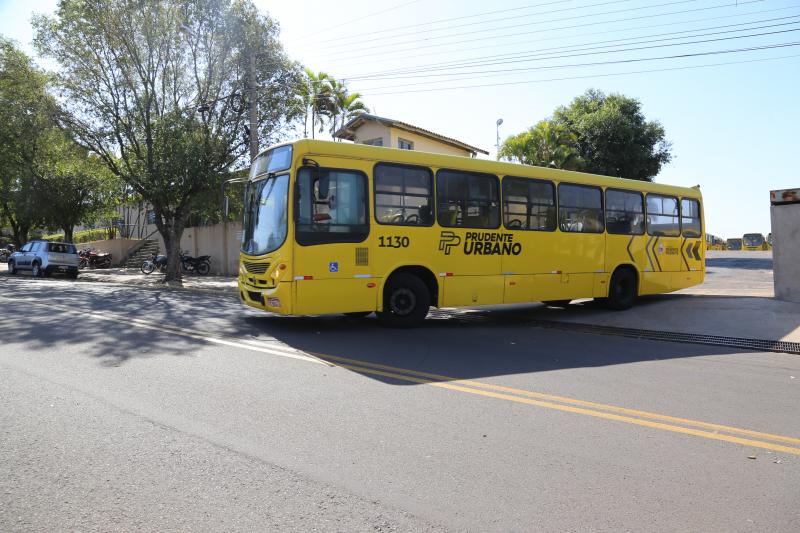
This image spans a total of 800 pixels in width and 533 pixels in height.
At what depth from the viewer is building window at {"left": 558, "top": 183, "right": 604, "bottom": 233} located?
41.8 feet

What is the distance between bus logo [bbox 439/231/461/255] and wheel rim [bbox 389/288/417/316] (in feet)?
3.48

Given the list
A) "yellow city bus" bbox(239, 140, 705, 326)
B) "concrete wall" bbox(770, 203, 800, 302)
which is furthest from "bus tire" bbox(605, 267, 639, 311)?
"concrete wall" bbox(770, 203, 800, 302)

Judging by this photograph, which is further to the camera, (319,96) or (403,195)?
(319,96)

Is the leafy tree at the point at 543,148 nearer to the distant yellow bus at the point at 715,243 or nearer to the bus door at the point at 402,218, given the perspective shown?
the bus door at the point at 402,218

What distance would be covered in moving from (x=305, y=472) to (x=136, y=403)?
2.39 m

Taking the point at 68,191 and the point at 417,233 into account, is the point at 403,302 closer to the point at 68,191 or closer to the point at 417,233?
the point at 417,233

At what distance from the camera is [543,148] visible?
32219 millimetres

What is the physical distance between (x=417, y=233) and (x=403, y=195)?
744 mm

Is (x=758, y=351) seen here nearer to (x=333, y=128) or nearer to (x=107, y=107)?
(x=107, y=107)

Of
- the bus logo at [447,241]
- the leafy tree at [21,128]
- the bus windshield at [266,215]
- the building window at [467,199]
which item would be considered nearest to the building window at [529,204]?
the building window at [467,199]

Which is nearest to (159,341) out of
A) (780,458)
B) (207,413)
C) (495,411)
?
(207,413)

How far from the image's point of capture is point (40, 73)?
984 inches

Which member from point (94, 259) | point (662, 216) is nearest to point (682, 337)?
point (662, 216)

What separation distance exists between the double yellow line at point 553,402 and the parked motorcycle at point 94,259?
31529mm
